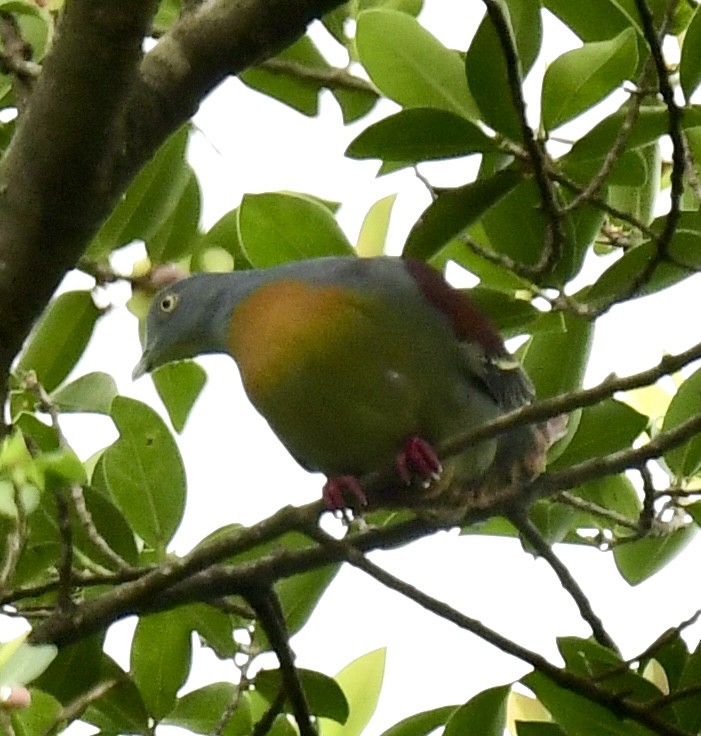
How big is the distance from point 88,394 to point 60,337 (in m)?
0.07

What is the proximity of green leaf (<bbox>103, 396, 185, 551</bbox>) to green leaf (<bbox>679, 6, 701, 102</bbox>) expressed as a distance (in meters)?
0.61

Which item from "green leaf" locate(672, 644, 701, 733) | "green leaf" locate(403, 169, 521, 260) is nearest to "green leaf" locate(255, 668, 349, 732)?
"green leaf" locate(672, 644, 701, 733)

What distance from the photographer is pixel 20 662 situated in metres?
0.64

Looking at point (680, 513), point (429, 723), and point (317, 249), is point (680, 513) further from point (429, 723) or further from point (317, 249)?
point (317, 249)

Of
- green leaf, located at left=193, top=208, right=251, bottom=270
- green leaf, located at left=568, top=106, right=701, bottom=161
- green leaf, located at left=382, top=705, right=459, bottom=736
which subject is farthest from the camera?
green leaf, located at left=193, top=208, right=251, bottom=270

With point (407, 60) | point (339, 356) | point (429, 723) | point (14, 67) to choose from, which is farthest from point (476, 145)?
point (429, 723)

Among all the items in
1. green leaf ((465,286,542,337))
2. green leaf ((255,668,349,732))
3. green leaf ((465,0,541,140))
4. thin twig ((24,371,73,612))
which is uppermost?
green leaf ((465,0,541,140))

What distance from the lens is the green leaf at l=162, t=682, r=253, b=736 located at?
53.6 inches

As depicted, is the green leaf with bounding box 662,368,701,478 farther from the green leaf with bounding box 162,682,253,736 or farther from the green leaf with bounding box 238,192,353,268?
the green leaf with bounding box 162,682,253,736

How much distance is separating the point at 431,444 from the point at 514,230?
0.77ft

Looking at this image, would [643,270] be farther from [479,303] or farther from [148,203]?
[148,203]

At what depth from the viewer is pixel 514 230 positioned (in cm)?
132

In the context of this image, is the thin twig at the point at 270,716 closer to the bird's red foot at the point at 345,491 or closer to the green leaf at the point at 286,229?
the bird's red foot at the point at 345,491

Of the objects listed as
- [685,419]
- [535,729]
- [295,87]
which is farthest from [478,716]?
[295,87]
